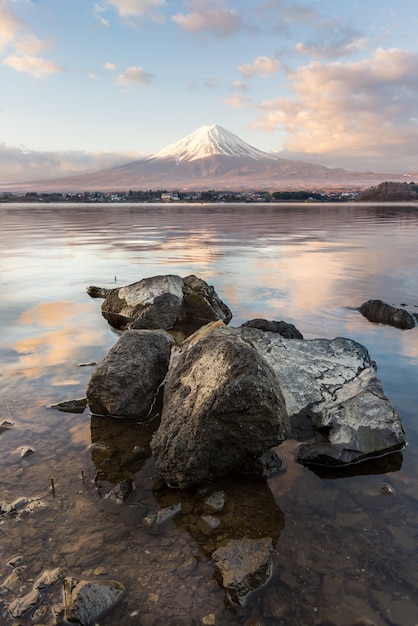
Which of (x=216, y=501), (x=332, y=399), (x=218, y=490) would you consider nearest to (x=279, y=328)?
(x=332, y=399)

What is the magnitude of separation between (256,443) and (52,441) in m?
2.92

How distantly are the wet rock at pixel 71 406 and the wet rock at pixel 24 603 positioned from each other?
3466mm

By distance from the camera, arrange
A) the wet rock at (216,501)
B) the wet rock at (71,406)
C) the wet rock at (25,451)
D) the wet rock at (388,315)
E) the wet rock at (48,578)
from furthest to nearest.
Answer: the wet rock at (388,315), the wet rock at (71,406), the wet rock at (25,451), the wet rock at (216,501), the wet rock at (48,578)

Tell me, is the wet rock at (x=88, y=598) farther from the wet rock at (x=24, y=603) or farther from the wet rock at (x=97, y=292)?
the wet rock at (x=97, y=292)

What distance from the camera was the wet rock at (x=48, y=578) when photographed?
3.95 metres

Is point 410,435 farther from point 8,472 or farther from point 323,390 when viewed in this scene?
point 8,472

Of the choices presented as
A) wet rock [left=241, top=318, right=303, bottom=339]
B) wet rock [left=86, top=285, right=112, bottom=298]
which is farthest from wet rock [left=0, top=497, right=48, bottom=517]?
wet rock [left=86, top=285, right=112, bottom=298]

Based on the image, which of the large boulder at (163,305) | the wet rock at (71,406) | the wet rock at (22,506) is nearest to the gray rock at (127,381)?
the wet rock at (71,406)

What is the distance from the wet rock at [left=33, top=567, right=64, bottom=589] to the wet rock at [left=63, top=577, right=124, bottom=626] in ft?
0.34

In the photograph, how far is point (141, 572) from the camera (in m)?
4.12

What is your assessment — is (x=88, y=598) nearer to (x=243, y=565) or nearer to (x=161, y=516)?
(x=161, y=516)

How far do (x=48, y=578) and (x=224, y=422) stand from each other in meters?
A: 2.37

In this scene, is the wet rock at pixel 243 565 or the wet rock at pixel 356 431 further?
the wet rock at pixel 356 431

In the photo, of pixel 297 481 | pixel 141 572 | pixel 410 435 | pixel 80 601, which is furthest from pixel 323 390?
pixel 80 601
